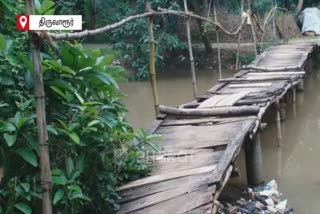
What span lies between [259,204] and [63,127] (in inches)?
94.7

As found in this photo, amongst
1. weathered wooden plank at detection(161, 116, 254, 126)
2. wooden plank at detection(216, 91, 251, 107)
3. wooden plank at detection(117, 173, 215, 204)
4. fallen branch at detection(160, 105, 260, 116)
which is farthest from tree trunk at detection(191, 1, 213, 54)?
wooden plank at detection(117, 173, 215, 204)

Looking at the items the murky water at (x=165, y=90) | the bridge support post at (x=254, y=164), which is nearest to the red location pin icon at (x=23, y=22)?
the bridge support post at (x=254, y=164)

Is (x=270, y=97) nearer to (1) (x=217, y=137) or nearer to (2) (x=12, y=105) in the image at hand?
(1) (x=217, y=137)

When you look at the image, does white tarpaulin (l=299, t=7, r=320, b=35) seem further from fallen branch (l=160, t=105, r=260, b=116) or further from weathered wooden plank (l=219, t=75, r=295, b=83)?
fallen branch (l=160, t=105, r=260, b=116)

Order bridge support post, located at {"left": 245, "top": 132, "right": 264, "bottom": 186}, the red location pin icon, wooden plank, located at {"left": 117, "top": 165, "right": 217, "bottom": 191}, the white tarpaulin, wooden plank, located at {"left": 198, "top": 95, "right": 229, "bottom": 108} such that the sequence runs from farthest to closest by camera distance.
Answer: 1. the white tarpaulin
2. wooden plank, located at {"left": 198, "top": 95, "right": 229, "bottom": 108}
3. bridge support post, located at {"left": 245, "top": 132, "right": 264, "bottom": 186}
4. wooden plank, located at {"left": 117, "top": 165, "right": 217, "bottom": 191}
5. the red location pin icon

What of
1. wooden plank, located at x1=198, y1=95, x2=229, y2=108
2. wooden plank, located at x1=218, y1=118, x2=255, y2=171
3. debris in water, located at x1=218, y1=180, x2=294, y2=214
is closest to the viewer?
wooden plank, located at x1=218, y1=118, x2=255, y2=171

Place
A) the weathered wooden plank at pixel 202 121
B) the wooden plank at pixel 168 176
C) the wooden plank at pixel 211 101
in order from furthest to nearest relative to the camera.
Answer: the wooden plank at pixel 211 101
the weathered wooden plank at pixel 202 121
the wooden plank at pixel 168 176

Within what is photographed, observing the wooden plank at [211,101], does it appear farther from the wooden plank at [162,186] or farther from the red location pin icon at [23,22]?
the red location pin icon at [23,22]

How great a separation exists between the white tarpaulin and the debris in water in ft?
36.3

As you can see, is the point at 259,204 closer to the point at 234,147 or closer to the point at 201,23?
the point at 234,147

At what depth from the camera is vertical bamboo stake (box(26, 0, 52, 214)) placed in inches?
92.0

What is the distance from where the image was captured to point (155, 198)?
3.20 m

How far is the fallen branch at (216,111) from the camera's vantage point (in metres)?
4.98

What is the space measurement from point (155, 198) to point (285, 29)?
1153 centimetres
